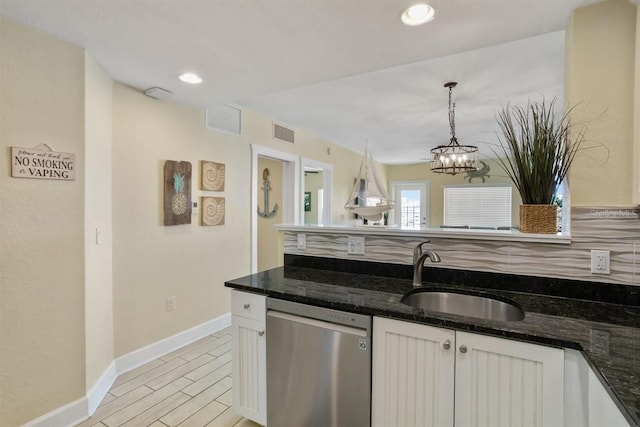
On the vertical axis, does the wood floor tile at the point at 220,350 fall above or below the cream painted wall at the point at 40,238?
below

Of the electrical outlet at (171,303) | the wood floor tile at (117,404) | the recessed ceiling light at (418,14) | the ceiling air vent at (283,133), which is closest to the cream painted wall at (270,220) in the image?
the ceiling air vent at (283,133)

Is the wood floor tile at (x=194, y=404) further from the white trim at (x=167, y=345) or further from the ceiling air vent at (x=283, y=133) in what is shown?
the ceiling air vent at (x=283, y=133)

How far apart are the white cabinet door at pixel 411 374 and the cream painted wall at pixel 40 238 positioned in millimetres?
1795

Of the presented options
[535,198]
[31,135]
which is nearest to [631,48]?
[535,198]

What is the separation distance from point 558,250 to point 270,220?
3.73 m

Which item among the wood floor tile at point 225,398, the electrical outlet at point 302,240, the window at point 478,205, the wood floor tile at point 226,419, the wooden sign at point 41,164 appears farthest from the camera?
the window at point 478,205

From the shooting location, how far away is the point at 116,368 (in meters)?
2.42

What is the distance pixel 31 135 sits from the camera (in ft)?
5.56

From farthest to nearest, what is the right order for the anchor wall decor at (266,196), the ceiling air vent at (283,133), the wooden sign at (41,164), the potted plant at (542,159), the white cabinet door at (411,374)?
the anchor wall decor at (266,196)
the ceiling air vent at (283,133)
the wooden sign at (41,164)
the potted plant at (542,159)
the white cabinet door at (411,374)

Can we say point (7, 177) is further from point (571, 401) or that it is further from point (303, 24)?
point (571, 401)

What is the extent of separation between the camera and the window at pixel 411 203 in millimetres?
7473

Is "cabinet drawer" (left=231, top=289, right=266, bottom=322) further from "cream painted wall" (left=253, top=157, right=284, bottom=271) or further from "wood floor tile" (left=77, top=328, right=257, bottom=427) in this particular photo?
"cream painted wall" (left=253, top=157, right=284, bottom=271)

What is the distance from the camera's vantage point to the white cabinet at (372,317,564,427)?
45.3 inches

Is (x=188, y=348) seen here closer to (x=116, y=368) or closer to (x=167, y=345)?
(x=167, y=345)
